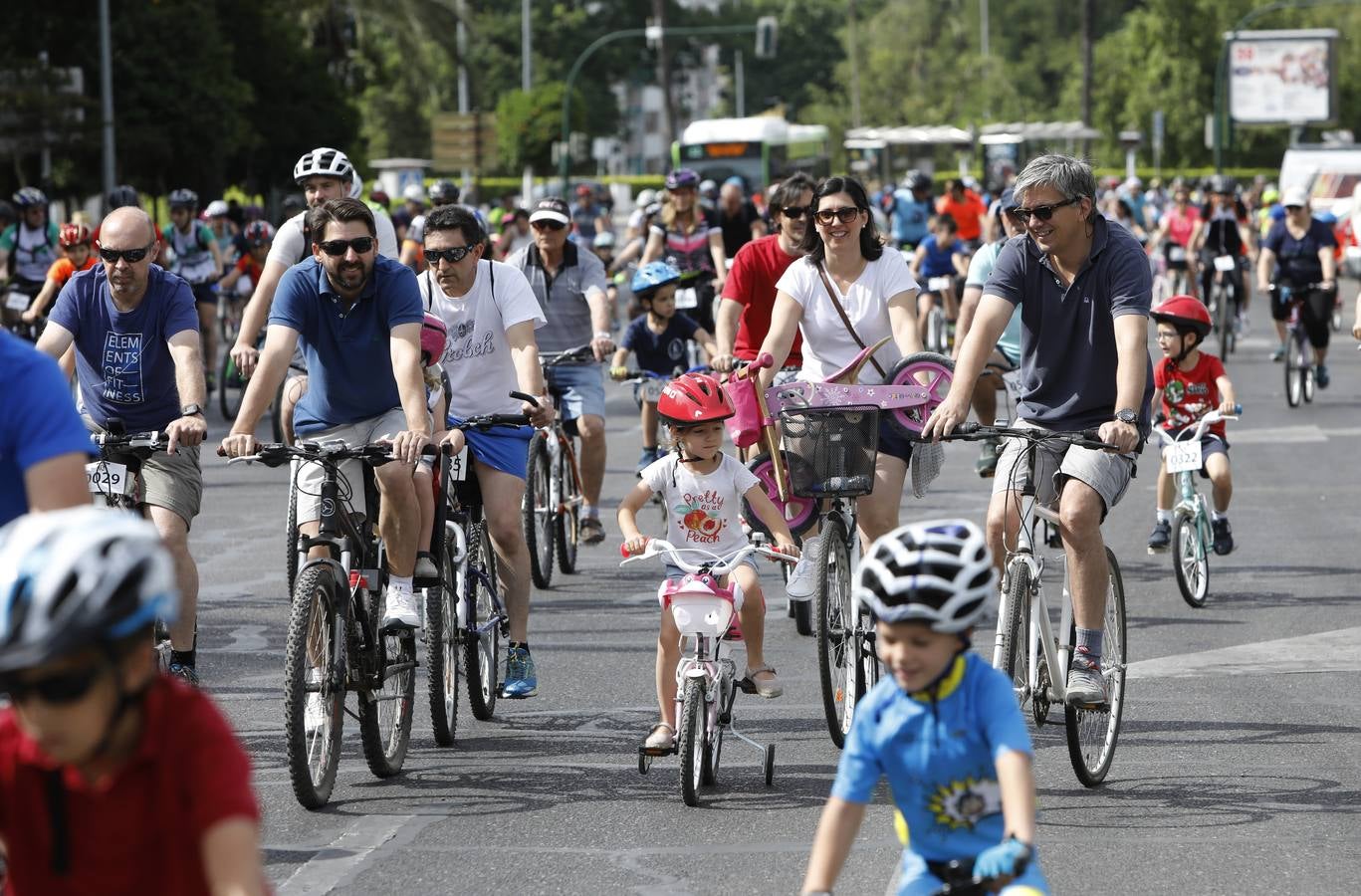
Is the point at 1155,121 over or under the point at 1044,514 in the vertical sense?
over

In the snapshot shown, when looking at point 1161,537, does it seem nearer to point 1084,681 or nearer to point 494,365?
point 494,365

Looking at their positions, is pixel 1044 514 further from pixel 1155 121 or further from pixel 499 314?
pixel 1155 121

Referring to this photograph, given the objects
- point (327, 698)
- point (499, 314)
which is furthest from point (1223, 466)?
point (327, 698)

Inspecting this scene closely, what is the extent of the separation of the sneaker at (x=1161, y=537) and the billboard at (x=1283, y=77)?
6775 centimetres

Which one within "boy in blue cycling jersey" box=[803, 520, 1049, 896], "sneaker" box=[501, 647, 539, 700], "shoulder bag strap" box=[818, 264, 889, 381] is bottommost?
"sneaker" box=[501, 647, 539, 700]

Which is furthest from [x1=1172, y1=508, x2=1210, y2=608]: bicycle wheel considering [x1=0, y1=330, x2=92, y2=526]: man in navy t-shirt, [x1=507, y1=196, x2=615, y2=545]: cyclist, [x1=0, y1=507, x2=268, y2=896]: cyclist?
[x1=0, y1=507, x2=268, y2=896]: cyclist

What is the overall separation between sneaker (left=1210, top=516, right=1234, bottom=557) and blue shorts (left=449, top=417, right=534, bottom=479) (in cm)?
447

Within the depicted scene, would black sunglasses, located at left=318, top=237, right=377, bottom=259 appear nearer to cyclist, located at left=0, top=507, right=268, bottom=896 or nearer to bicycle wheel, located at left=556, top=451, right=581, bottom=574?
cyclist, located at left=0, top=507, right=268, bottom=896

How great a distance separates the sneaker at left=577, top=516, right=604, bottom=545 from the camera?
12.5 meters

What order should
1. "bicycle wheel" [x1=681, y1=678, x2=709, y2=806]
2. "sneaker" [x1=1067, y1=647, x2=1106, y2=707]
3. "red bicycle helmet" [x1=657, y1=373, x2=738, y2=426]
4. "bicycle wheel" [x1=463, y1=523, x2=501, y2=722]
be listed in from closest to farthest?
"bicycle wheel" [x1=681, y1=678, x2=709, y2=806] < "sneaker" [x1=1067, y1=647, x2=1106, y2=707] < "red bicycle helmet" [x1=657, y1=373, x2=738, y2=426] < "bicycle wheel" [x1=463, y1=523, x2=501, y2=722]

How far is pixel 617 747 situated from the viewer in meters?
8.06

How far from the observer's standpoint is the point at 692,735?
276 inches

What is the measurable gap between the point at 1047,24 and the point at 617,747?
377 ft

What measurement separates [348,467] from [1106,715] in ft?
8.27
